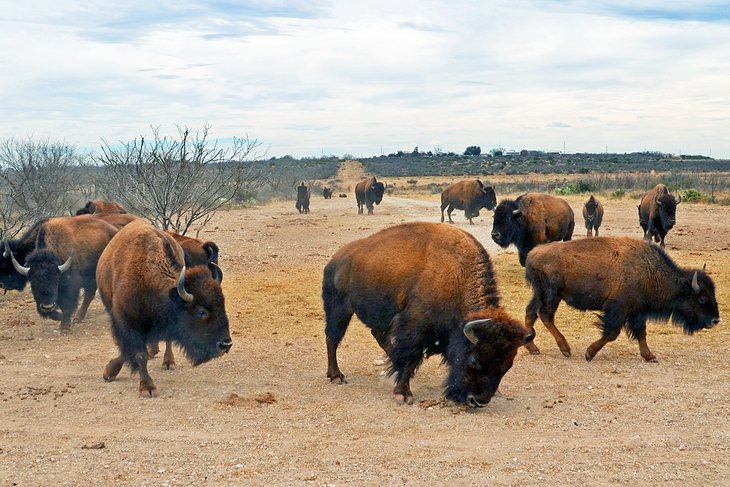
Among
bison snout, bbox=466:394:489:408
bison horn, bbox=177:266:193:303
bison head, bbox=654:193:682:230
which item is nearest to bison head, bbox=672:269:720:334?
bison snout, bbox=466:394:489:408

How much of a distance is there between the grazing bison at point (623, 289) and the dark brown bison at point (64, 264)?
6927 mm

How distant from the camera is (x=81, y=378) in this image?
847 cm

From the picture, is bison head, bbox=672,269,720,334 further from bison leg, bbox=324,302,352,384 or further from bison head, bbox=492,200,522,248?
bison head, bbox=492,200,522,248

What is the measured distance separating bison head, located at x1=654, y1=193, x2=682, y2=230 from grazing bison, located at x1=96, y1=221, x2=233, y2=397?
15765 millimetres

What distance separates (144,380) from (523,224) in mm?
9650

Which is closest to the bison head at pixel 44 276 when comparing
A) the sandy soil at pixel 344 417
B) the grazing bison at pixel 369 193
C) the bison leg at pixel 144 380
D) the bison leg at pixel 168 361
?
the sandy soil at pixel 344 417

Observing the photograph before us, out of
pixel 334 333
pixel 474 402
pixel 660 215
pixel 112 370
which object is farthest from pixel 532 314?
pixel 660 215

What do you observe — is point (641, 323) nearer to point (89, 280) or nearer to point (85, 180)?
point (89, 280)

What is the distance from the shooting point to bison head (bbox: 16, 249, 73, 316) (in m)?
10.6

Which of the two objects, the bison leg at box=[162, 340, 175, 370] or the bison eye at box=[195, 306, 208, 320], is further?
the bison leg at box=[162, 340, 175, 370]

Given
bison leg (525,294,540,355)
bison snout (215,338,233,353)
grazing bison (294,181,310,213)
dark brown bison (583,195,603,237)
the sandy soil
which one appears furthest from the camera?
grazing bison (294,181,310,213)

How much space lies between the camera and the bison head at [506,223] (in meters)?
15.2

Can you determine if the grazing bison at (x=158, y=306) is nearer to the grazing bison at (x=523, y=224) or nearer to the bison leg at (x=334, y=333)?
the bison leg at (x=334, y=333)

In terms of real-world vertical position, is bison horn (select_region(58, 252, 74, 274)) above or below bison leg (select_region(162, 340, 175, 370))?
above
